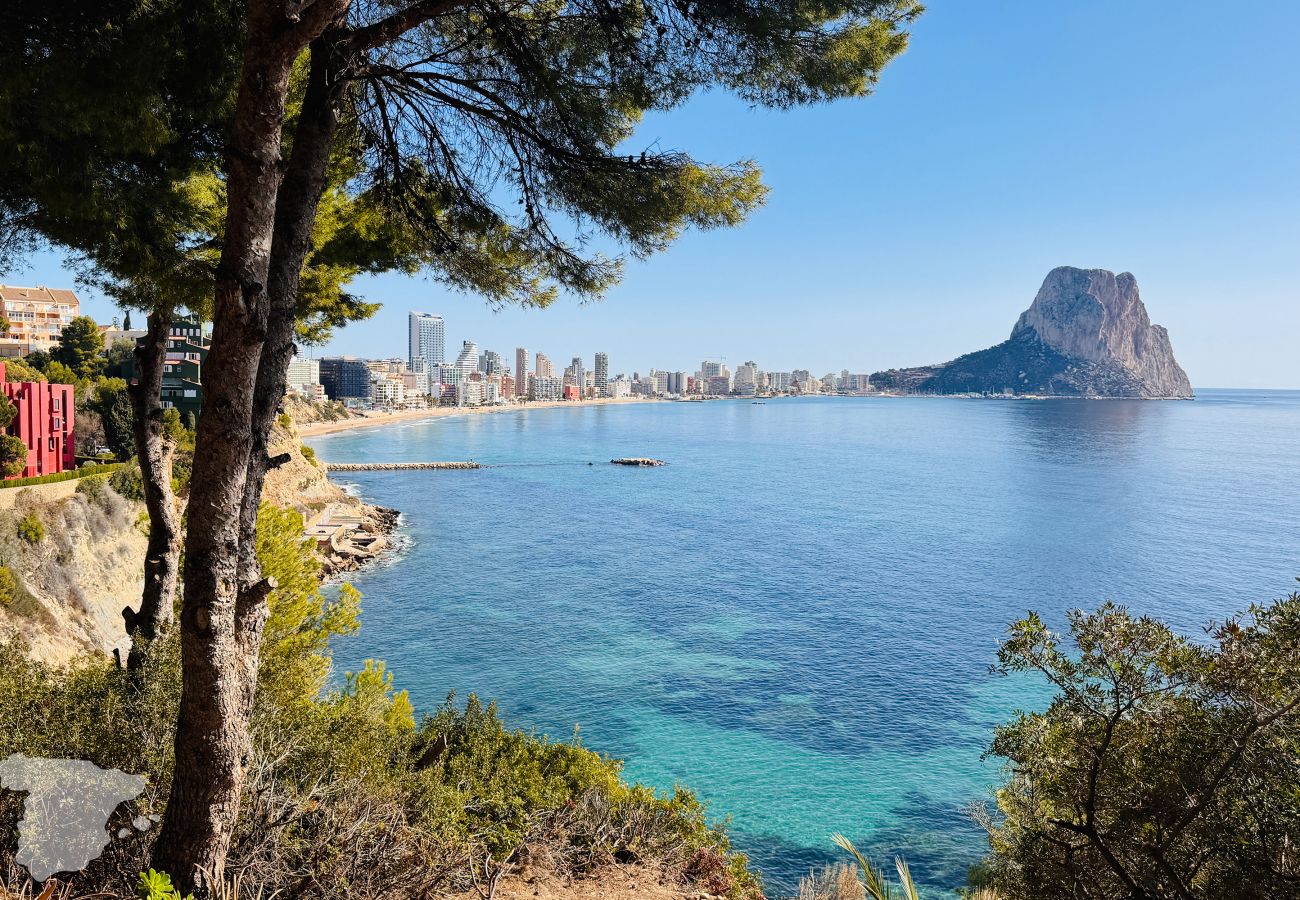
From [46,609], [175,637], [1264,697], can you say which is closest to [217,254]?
[175,637]

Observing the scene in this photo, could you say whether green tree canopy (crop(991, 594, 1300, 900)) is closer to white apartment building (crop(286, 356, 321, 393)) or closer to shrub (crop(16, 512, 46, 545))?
shrub (crop(16, 512, 46, 545))

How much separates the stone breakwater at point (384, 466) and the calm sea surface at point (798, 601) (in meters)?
3.34

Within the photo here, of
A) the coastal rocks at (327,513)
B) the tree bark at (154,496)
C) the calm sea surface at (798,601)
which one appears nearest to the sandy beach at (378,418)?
the coastal rocks at (327,513)

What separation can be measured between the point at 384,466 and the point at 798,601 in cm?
5196

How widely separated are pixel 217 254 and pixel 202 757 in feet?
17.6

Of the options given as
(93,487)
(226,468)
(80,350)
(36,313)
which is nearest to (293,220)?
(226,468)

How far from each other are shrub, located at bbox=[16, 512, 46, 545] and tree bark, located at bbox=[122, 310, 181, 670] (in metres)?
13.6

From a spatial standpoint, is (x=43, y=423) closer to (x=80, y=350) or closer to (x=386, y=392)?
(x=80, y=350)

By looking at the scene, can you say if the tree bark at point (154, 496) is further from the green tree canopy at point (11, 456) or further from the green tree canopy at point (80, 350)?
the green tree canopy at point (80, 350)

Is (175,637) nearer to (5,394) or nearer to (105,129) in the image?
(105,129)

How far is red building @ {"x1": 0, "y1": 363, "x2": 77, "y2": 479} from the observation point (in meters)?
22.9

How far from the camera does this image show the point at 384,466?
7081cm

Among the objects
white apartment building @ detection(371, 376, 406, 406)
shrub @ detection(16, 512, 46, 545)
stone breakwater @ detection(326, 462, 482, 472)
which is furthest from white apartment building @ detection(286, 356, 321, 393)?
shrub @ detection(16, 512, 46, 545)

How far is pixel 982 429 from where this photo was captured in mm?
115625
